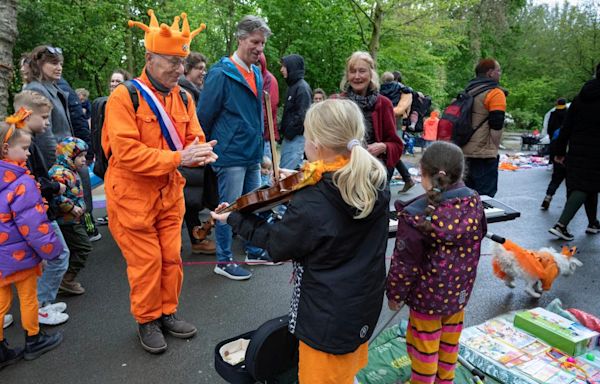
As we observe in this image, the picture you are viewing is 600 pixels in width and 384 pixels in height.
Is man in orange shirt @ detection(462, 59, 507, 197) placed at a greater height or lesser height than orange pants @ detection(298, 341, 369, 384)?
greater

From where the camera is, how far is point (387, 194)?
74.0 inches

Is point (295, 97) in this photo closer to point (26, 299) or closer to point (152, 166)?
point (152, 166)

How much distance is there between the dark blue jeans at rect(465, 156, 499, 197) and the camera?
4473 mm

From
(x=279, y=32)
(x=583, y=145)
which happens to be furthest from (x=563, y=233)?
(x=279, y=32)

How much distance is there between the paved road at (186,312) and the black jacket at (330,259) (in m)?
1.22

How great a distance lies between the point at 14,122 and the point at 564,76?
27.3m

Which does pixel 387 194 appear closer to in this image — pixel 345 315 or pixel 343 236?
pixel 343 236

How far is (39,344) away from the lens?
113 inches

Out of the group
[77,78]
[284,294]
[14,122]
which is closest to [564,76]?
[77,78]

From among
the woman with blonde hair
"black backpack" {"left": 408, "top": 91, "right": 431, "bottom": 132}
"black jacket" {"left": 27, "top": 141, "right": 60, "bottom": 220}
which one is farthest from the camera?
"black backpack" {"left": 408, "top": 91, "right": 431, "bottom": 132}

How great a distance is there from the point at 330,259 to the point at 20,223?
1.99 meters

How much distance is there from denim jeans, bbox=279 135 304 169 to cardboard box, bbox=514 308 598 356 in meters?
3.21

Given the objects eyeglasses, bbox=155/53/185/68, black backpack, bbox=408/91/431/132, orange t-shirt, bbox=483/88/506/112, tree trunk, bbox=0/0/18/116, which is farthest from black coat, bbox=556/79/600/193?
tree trunk, bbox=0/0/18/116

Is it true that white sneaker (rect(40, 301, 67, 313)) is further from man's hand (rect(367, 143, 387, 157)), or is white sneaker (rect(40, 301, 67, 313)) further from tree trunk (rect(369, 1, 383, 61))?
tree trunk (rect(369, 1, 383, 61))
